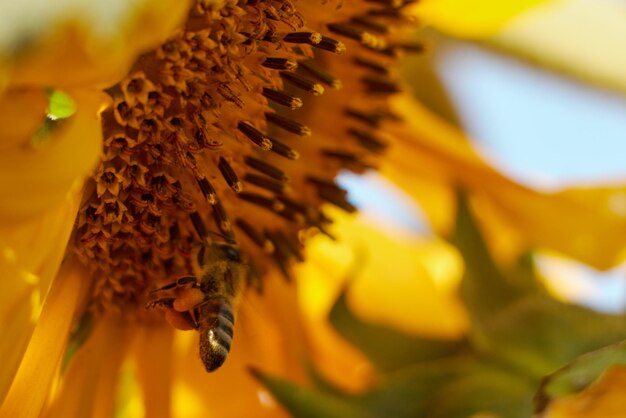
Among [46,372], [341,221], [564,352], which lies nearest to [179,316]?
[46,372]

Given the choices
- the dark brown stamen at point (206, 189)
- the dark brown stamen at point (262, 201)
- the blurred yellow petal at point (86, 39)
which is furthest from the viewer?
the dark brown stamen at point (262, 201)

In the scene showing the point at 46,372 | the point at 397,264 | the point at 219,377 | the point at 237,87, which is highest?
the point at 397,264

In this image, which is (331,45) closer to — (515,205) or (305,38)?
(305,38)

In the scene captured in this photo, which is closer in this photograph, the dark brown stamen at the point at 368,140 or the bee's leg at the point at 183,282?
the bee's leg at the point at 183,282

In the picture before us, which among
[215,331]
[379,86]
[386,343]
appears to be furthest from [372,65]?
[215,331]

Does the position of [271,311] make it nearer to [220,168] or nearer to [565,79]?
[220,168]

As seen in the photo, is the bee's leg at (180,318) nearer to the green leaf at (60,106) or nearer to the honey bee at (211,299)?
the honey bee at (211,299)

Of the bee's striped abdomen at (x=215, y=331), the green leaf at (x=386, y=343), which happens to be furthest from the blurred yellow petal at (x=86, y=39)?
the green leaf at (x=386, y=343)
